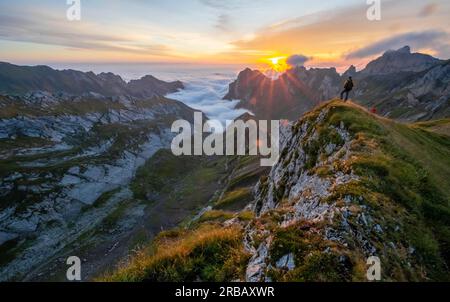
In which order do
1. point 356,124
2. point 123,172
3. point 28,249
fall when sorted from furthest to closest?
point 123,172 < point 28,249 < point 356,124

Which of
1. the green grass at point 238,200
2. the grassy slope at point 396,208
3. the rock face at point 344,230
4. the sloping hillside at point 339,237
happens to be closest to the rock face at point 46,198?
the green grass at point 238,200

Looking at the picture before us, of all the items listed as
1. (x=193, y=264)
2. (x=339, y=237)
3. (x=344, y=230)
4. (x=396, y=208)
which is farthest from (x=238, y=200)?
(x=339, y=237)

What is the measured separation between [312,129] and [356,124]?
27.7 ft

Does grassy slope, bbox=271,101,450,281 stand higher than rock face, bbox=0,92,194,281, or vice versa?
grassy slope, bbox=271,101,450,281

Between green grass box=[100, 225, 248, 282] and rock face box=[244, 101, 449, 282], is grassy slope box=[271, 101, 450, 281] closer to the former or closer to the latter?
rock face box=[244, 101, 449, 282]

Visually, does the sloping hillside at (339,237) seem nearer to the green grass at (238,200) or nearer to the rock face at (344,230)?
the rock face at (344,230)

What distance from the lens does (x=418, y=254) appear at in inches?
578

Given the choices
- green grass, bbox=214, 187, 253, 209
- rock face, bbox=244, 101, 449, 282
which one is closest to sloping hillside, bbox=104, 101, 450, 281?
→ rock face, bbox=244, 101, 449, 282

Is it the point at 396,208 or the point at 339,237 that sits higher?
the point at 396,208

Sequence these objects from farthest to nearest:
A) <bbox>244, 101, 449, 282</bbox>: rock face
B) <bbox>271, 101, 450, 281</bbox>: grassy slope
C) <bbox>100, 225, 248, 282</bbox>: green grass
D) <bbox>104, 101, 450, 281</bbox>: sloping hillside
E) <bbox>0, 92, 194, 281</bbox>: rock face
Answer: <bbox>0, 92, 194, 281</bbox>: rock face
<bbox>100, 225, 248, 282</bbox>: green grass
<bbox>271, 101, 450, 281</bbox>: grassy slope
<bbox>104, 101, 450, 281</bbox>: sloping hillside
<bbox>244, 101, 449, 282</bbox>: rock face

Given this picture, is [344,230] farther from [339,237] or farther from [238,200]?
[238,200]

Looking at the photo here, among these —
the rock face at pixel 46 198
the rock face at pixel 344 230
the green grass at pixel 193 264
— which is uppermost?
the rock face at pixel 344 230
